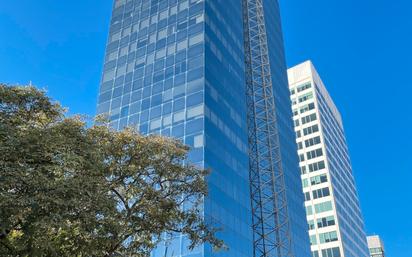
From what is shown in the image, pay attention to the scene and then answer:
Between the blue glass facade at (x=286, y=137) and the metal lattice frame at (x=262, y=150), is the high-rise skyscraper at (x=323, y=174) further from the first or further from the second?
the metal lattice frame at (x=262, y=150)

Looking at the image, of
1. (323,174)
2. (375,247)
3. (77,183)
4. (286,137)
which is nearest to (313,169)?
(323,174)

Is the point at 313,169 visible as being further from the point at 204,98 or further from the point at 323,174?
the point at 204,98

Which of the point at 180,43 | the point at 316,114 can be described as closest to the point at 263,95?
the point at 180,43

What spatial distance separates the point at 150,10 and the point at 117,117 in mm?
17783

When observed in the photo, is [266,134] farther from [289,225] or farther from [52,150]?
[52,150]

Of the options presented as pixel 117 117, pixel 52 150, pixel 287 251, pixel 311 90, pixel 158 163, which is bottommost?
pixel 52 150

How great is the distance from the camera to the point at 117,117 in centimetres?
5434

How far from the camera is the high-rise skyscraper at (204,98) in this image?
45250 millimetres

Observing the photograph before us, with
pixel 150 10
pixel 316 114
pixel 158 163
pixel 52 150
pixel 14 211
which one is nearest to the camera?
pixel 14 211

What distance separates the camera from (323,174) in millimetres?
98688

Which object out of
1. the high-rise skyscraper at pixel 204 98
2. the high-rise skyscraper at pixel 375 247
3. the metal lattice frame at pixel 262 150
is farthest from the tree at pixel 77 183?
the high-rise skyscraper at pixel 375 247

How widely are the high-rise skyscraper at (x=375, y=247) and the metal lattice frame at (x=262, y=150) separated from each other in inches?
4000

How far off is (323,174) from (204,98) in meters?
59.2

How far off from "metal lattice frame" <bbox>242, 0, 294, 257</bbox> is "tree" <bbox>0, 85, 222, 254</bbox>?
1163 inches
